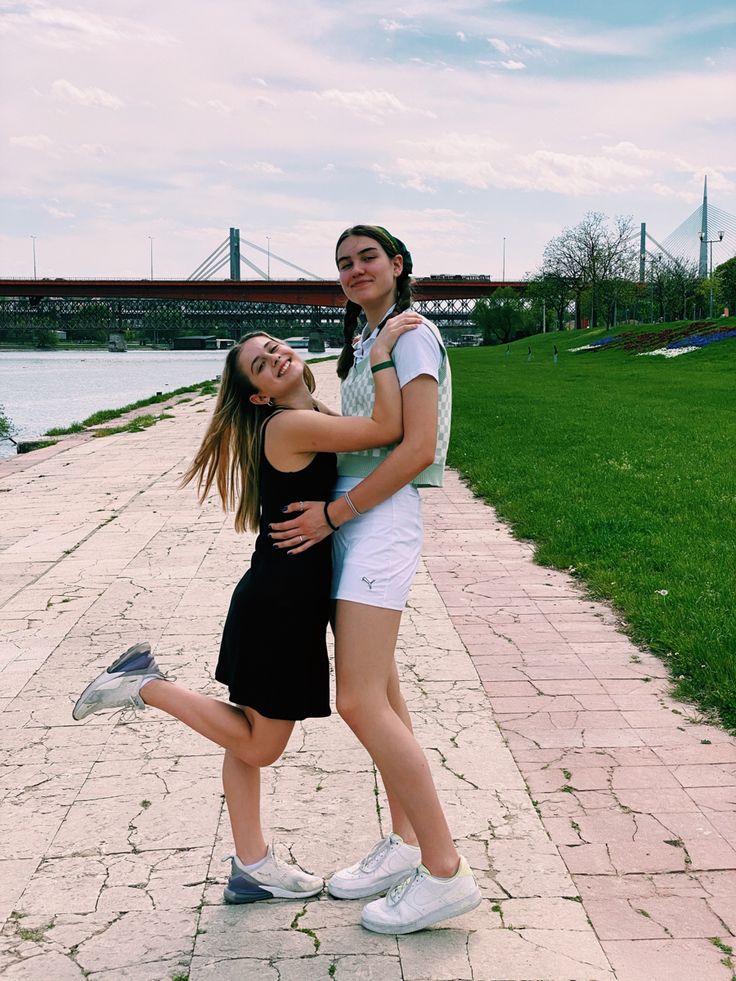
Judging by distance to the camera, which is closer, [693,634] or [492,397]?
[693,634]

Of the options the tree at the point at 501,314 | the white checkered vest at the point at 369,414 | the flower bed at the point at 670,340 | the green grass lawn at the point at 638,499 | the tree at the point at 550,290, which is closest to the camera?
the white checkered vest at the point at 369,414

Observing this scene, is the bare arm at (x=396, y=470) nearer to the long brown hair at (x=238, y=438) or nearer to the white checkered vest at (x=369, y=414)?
the white checkered vest at (x=369, y=414)

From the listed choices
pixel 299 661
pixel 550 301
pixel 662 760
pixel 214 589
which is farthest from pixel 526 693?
pixel 550 301

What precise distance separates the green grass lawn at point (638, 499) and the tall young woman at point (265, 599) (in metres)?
2.06

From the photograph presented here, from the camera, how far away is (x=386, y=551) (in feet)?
8.25

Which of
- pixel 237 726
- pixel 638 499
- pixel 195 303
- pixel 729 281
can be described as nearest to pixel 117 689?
pixel 237 726

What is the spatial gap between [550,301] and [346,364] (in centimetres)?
8103

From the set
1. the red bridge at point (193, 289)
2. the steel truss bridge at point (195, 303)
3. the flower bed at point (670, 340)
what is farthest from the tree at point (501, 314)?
the flower bed at point (670, 340)

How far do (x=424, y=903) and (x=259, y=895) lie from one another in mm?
466

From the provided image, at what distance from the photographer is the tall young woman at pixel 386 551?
248 cm

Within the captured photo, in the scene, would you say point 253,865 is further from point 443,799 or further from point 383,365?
point 383,365

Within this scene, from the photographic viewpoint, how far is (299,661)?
8.43 feet

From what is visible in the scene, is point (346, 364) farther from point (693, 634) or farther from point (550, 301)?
point (550, 301)

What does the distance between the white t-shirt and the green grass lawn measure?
223cm
